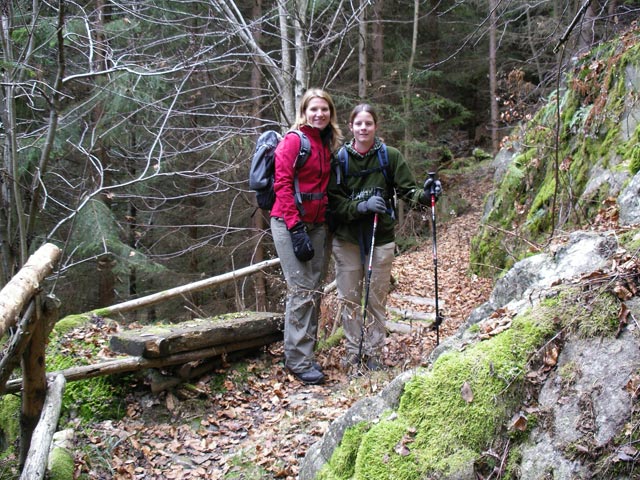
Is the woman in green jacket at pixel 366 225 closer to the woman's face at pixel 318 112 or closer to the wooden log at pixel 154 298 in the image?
the woman's face at pixel 318 112

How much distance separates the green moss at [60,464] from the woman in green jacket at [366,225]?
101 inches

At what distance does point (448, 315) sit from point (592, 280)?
4643mm

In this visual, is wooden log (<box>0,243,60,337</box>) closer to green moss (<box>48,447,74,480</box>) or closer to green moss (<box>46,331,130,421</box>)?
green moss (<box>48,447,74,480</box>)

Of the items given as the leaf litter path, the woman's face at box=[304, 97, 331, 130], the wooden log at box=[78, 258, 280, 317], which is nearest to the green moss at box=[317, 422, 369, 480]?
the leaf litter path

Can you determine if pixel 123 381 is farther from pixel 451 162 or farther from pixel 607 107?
pixel 451 162

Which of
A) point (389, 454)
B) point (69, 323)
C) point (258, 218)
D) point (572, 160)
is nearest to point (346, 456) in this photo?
point (389, 454)

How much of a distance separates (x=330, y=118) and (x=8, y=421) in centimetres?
420

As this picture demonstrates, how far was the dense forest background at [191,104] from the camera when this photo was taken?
18.2 ft

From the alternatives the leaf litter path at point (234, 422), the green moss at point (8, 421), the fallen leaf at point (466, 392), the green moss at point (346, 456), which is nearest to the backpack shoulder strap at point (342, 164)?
the leaf litter path at point (234, 422)

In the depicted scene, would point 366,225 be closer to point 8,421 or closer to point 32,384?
point 32,384

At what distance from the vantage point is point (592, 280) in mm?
2562

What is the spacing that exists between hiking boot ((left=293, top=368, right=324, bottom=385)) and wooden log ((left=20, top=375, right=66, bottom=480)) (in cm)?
236

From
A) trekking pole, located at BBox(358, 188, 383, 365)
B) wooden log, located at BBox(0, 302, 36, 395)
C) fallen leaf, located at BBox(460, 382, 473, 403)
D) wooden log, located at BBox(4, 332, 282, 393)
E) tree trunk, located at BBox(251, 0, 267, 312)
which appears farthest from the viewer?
tree trunk, located at BBox(251, 0, 267, 312)

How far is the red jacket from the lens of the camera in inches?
182
